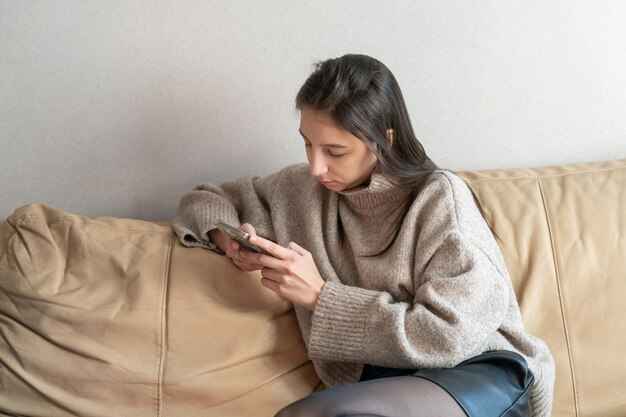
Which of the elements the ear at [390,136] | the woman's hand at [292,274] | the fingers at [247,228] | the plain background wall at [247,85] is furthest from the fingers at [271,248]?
the plain background wall at [247,85]

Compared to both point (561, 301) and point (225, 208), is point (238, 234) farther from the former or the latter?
point (561, 301)

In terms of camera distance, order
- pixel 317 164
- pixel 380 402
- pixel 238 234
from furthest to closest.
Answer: pixel 317 164 → pixel 238 234 → pixel 380 402

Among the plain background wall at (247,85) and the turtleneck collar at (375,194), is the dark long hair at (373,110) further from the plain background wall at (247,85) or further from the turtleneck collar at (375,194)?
the plain background wall at (247,85)

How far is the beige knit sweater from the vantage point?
4.68 ft

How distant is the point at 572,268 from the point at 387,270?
0.47m

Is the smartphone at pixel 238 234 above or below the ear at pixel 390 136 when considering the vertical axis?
below

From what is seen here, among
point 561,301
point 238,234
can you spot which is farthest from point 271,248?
point 561,301

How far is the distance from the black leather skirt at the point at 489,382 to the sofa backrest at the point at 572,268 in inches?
10.6

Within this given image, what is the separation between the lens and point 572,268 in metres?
1.72

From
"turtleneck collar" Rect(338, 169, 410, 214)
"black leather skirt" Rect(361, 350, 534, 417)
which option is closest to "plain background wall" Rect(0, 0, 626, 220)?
"turtleneck collar" Rect(338, 169, 410, 214)

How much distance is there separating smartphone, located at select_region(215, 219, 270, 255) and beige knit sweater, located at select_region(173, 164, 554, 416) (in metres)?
0.17

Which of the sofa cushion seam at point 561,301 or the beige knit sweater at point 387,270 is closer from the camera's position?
the beige knit sweater at point 387,270

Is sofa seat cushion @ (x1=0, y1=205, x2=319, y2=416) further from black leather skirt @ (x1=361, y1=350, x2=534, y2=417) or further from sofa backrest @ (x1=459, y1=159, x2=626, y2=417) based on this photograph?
sofa backrest @ (x1=459, y1=159, x2=626, y2=417)

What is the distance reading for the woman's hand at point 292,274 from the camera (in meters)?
1.50
